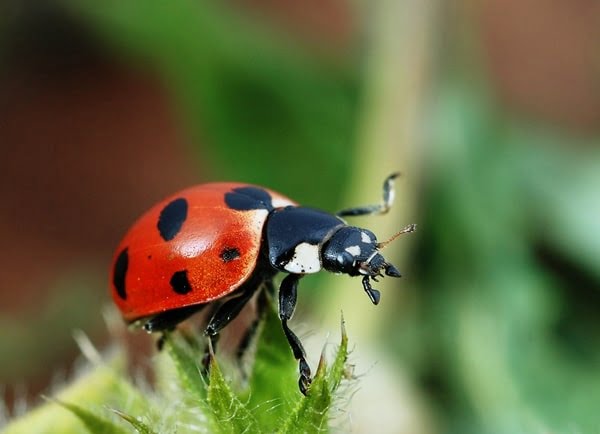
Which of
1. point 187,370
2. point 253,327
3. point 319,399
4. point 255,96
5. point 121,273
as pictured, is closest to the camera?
point 319,399

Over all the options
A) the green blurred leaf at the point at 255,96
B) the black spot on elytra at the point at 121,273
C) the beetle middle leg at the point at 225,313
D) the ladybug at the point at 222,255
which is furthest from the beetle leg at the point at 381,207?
the green blurred leaf at the point at 255,96

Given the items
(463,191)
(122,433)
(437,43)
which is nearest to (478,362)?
(463,191)

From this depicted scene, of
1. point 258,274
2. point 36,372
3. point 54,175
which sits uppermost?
point 258,274

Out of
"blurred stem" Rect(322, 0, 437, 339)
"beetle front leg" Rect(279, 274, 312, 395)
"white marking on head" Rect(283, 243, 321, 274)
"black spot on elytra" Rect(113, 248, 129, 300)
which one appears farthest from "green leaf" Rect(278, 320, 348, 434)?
"blurred stem" Rect(322, 0, 437, 339)

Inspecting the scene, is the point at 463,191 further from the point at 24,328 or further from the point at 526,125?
the point at 24,328

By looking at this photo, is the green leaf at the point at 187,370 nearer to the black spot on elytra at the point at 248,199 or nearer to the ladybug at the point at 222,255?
the ladybug at the point at 222,255

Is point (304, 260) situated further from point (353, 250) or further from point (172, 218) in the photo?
point (172, 218)

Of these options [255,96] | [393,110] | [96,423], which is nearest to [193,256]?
[96,423]
